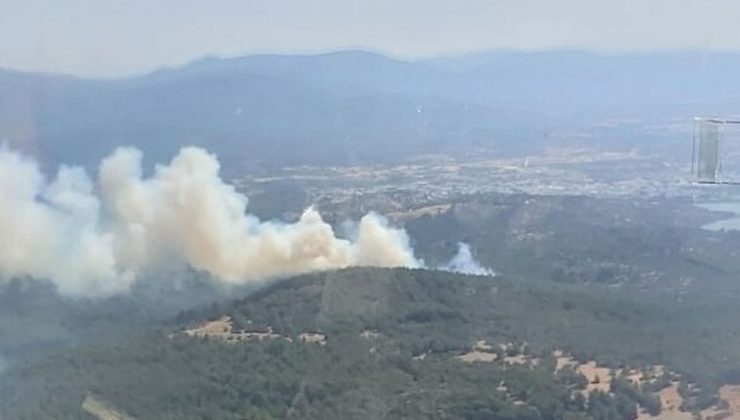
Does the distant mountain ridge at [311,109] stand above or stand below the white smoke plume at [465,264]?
above

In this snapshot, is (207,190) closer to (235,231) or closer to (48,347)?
(235,231)

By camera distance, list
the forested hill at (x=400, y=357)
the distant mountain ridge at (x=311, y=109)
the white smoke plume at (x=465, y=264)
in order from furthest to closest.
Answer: the distant mountain ridge at (x=311, y=109)
the white smoke plume at (x=465, y=264)
the forested hill at (x=400, y=357)

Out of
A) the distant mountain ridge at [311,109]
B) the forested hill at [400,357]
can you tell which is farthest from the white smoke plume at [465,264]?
the distant mountain ridge at [311,109]

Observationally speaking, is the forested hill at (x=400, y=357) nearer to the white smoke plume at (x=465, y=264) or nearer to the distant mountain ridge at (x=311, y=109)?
the white smoke plume at (x=465, y=264)

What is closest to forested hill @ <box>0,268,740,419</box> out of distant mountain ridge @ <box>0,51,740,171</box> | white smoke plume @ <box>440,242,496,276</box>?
white smoke plume @ <box>440,242,496,276</box>

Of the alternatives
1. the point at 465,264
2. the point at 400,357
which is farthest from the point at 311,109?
the point at 400,357

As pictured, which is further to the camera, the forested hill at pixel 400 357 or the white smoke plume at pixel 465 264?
the white smoke plume at pixel 465 264

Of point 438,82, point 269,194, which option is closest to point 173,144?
point 269,194
